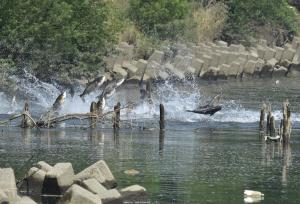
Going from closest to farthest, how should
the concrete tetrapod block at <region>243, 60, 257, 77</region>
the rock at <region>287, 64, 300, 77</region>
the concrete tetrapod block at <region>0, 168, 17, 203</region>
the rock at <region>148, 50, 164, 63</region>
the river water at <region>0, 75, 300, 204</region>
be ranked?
1. the concrete tetrapod block at <region>0, 168, 17, 203</region>
2. the river water at <region>0, 75, 300, 204</region>
3. the rock at <region>148, 50, 164, 63</region>
4. the concrete tetrapod block at <region>243, 60, 257, 77</region>
5. the rock at <region>287, 64, 300, 77</region>

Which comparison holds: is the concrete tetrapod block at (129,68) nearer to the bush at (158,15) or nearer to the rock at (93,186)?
the bush at (158,15)

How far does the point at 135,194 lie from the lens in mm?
21453

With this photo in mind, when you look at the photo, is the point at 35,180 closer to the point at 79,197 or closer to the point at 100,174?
the point at 100,174

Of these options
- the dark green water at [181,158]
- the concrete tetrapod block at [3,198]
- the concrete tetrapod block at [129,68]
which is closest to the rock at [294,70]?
the concrete tetrapod block at [129,68]

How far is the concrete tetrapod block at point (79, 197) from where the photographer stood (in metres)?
19.4

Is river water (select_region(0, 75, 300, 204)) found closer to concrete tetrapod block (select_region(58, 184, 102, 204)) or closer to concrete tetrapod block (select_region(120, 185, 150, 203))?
concrete tetrapod block (select_region(120, 185, 150, 203))

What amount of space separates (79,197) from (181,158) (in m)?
8.56

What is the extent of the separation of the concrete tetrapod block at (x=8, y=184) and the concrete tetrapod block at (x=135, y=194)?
1.86 meters

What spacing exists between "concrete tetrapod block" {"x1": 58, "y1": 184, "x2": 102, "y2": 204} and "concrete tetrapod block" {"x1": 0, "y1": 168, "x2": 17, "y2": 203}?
2.66 ft

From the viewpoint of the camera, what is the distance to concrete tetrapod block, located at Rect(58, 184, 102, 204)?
1941cm

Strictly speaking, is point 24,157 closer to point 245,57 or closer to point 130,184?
point 130,184

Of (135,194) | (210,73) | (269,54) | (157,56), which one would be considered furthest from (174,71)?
(135,194)

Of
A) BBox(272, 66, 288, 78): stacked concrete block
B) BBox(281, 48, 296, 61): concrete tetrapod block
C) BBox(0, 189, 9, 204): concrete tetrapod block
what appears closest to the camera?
BBox(0, 189, 9, 204): concrete tetrapod block

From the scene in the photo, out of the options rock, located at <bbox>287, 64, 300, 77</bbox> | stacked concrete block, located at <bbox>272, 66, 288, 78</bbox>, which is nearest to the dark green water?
stacked concrete block, located at <bbox>272, 66, 288, 78</bbox>
